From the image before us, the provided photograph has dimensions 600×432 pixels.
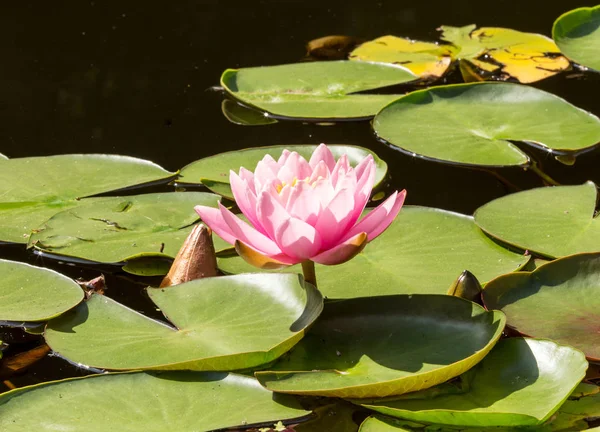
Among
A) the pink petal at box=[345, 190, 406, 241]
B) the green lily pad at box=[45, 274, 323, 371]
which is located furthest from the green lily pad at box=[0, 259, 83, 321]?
the pink petal at box=[345, 190, 406, 241]

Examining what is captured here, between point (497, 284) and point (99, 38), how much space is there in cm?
215

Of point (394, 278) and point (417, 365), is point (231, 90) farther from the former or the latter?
point (417, 365)

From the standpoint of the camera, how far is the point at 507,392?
129 centimetres

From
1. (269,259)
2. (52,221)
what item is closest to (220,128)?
(52,221)

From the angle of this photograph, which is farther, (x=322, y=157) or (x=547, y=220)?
(x=547, y=220)

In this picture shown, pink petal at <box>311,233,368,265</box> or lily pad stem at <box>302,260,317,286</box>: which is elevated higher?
pink petal at <box>311,233,368,265</box>

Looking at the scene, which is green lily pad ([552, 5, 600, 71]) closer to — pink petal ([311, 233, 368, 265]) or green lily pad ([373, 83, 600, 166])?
green lily pad ([373, 83, 600, 166])

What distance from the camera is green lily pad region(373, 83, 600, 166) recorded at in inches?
85.4

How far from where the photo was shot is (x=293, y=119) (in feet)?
8.13

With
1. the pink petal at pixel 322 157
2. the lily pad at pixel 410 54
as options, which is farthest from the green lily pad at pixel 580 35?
the pink petal at pixel 322 157

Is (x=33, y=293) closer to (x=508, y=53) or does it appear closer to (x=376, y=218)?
(x=376, y=218)

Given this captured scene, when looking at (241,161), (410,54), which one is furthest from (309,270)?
(410,54)

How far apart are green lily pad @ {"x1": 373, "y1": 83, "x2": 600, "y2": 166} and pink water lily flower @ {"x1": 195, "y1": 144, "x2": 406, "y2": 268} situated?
81 centimetres

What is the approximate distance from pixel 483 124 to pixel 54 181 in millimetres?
1136
